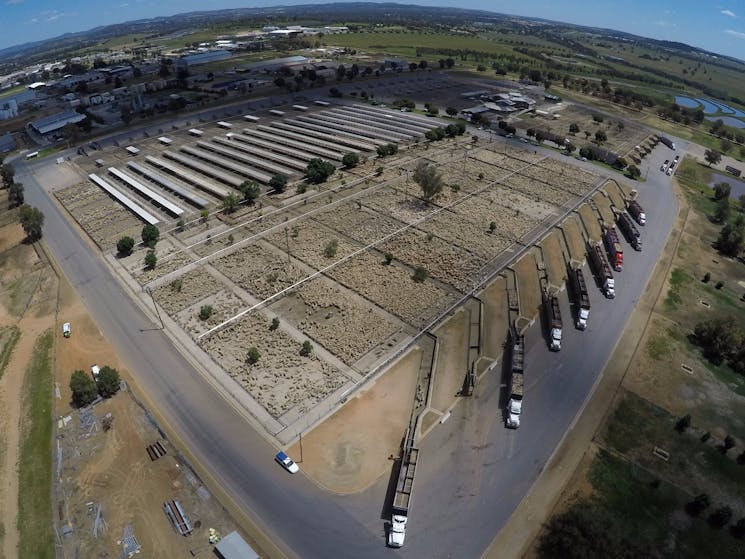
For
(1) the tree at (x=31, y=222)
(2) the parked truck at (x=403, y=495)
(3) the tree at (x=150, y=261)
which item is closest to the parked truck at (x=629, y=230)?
(2) the parked truck at (x=403, y=495)

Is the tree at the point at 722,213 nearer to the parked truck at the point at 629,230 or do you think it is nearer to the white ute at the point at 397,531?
the parked truck at the point at 629,230

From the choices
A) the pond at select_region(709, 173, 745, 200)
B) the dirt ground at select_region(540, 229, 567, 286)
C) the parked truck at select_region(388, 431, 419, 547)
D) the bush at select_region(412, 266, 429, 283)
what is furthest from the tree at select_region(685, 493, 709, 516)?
the pond at select_region(709, 173, 745, 200)

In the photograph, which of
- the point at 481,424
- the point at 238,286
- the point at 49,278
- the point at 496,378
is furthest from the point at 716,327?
the point at 49,278

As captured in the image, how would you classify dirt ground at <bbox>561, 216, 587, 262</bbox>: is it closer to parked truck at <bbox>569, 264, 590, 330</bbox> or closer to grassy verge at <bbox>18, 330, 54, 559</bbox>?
parked truck at <bbox>569, 264, 590, 330</bbox>

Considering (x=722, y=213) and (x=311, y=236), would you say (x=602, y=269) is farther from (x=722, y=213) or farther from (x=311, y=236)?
(x=311, y=236)

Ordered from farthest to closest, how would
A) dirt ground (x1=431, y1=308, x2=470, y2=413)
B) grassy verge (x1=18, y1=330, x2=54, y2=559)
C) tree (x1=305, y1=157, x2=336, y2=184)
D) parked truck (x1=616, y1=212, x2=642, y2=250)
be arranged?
1. tree (x1=305, y1=157, x2=336, y2=184)
2. parked truck (x1=616, y1=212, x2=642, y2=250)
3. dirt ground (x1=431, y1=308, x2=470, y2=413)
4. grassy verge (x1=18, y1=330, x2=54, y2=559)

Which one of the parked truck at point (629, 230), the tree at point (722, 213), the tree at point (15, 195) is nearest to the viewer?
the parked truck at point (629, 230)
